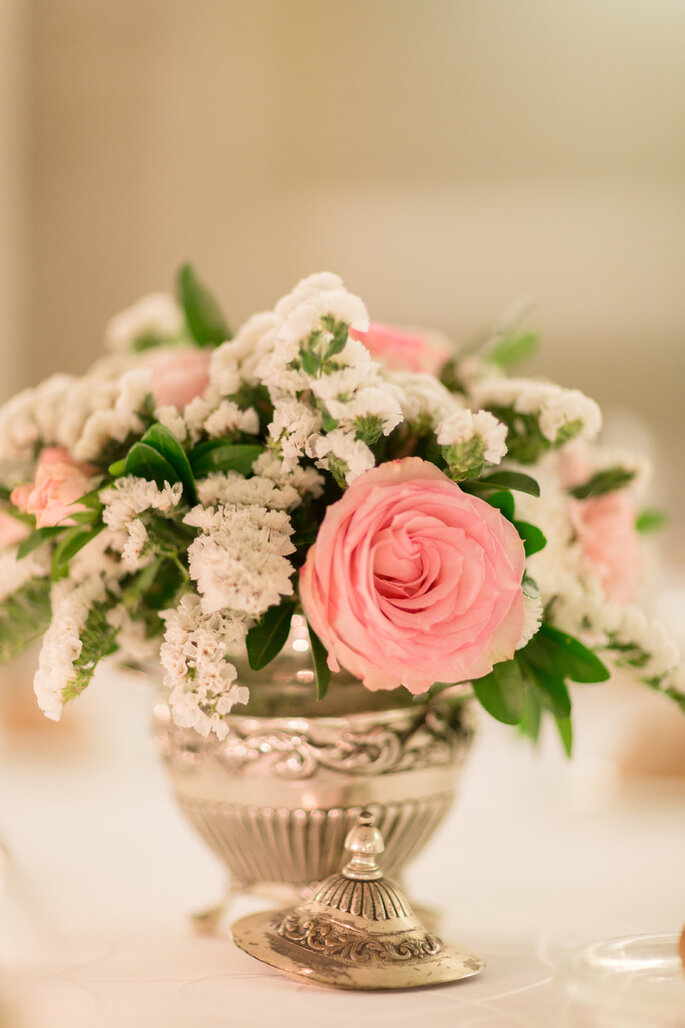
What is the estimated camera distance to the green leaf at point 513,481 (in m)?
0.58

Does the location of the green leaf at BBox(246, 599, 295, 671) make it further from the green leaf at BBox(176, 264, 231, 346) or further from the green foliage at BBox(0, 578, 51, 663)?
the green leaf at BBox(176, 264, 231, 346)

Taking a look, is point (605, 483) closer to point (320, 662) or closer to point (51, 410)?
point (320, 662)

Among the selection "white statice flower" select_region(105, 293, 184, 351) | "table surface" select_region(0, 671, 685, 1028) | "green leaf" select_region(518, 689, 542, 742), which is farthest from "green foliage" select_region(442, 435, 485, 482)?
"white statice flower" select_region(105, 293, 184, 351)

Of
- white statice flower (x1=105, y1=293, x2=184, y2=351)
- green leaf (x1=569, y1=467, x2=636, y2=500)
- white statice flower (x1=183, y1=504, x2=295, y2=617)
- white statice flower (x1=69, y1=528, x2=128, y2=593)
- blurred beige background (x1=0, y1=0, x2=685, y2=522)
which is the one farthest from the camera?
blurred beige background (x1=0, y1=0, x2=685, y2=522)

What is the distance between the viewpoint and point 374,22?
192cm

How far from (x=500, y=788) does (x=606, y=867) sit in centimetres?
33

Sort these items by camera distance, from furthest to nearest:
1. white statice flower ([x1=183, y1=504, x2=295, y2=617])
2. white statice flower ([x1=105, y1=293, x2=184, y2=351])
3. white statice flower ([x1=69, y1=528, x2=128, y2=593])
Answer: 1. white statice flower ([x1=105, y1=293, x2=184, y2=351])
2. white statice flower ([x1=69, y1=528, x2=128, y2=593])
3. white statice flower ([x1=183, y1=504, x2=295, y2=617])

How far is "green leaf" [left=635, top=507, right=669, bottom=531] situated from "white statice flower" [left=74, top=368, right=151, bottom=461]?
1.43 feet

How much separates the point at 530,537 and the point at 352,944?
0.87ft

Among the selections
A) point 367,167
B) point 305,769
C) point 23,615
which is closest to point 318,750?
point 305,769

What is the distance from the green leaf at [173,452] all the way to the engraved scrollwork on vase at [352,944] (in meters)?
0.27

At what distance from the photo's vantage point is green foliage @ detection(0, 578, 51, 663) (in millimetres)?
686

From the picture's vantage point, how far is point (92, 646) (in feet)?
1.92

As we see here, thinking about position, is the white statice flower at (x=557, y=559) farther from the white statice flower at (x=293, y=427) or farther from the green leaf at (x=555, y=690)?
the white statice flower at (x=293, y=427)
